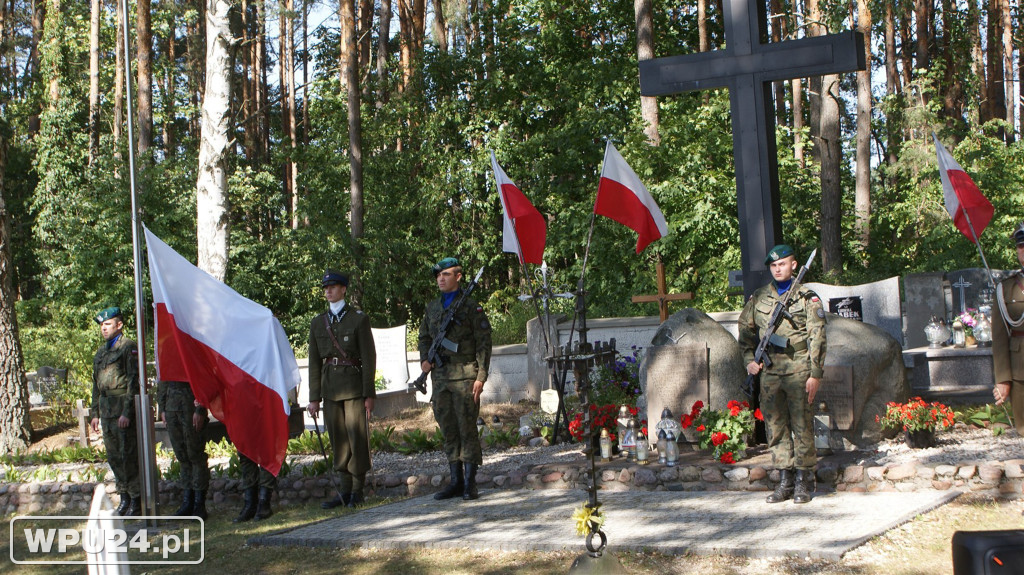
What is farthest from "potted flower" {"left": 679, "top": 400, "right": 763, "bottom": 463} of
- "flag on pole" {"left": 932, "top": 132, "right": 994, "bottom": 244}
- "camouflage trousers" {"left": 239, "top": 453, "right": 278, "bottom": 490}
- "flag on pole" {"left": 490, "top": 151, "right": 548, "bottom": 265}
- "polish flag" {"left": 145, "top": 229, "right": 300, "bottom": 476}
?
"camouflage trousers" {"left": 239, "top": 453, "right": 278, "bottom": 490}

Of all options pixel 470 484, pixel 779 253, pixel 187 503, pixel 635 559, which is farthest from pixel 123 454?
pixel 779 253

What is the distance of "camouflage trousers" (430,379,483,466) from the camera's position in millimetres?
7684

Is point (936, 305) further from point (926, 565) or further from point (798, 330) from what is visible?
point (926, 565)

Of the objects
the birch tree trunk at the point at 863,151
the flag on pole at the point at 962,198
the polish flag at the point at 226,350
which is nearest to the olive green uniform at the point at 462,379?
the polish flag at the point at 226,350

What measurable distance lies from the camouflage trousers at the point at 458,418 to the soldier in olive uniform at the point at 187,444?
2.13 metres

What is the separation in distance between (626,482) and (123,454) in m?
4.36

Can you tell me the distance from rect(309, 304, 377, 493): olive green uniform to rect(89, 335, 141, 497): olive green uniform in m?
1.70

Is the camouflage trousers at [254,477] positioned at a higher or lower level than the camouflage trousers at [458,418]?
lower

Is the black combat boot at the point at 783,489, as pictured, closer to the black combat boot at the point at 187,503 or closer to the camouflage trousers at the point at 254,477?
the camouflage trousers at the point at 254,477

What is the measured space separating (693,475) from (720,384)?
153 centimetres

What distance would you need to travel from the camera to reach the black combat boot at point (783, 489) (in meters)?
6.56

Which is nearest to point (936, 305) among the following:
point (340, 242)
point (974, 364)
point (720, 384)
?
point (974, 364)

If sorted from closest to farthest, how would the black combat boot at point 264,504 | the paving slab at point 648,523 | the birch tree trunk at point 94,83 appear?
the paving slab at point 648,523
the black combat boot at point 264,504
the birch tree trunk at point 94,83

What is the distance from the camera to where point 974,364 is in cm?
1237
